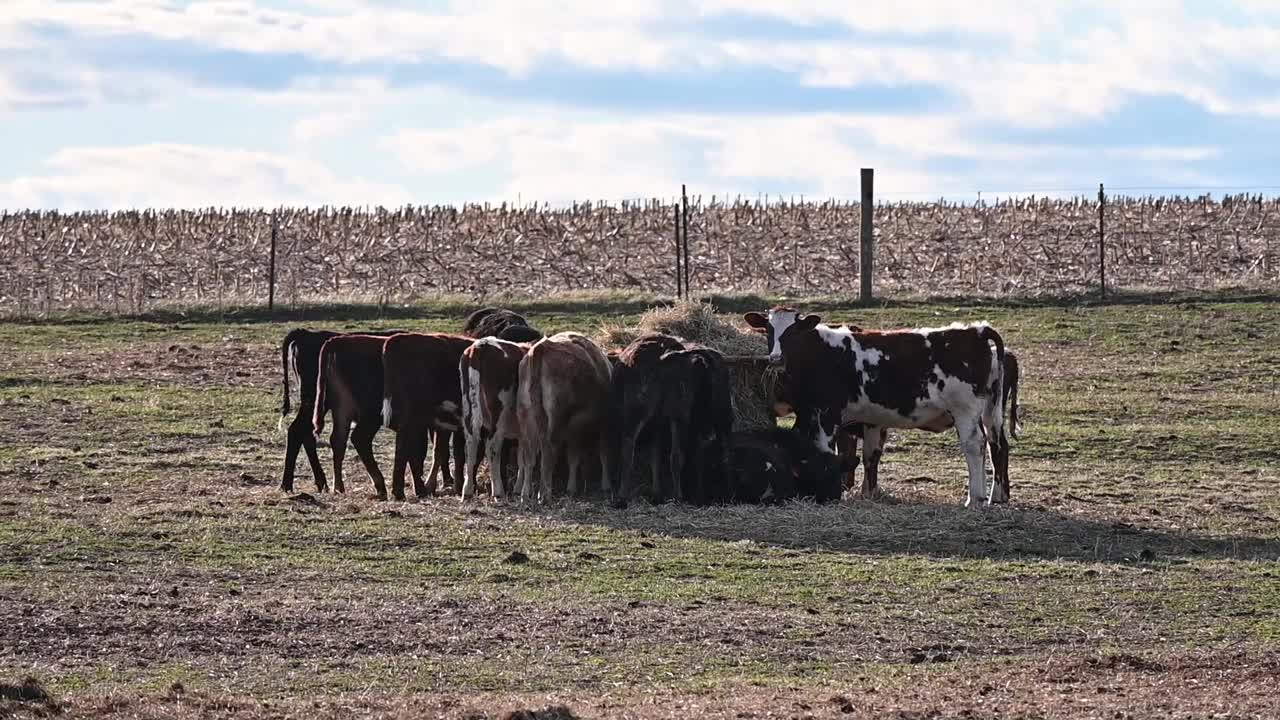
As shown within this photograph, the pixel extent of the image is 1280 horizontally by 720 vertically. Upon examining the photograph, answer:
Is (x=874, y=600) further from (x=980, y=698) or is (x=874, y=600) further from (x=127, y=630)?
(x=127, y=630)

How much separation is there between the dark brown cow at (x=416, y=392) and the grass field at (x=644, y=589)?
1.98ft

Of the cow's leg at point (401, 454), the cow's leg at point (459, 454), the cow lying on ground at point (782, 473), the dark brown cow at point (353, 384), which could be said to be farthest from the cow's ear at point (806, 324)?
the dark brown cow at point (353, 384)

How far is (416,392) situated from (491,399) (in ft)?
2.83

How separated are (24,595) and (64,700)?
10.3ft

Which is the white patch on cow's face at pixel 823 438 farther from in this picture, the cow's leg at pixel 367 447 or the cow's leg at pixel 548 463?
the cow's leg at pixel 367 447

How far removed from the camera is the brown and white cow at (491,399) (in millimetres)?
17844

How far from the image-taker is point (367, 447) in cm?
1866

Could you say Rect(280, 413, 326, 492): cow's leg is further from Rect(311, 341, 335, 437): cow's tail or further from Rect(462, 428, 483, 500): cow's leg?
Rect(462, 428, 483, 500): cow's leg

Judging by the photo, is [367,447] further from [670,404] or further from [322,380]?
[670,404]

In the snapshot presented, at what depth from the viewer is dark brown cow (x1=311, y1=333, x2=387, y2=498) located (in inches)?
732

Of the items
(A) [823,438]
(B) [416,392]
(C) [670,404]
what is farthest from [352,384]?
(A) [823,438]

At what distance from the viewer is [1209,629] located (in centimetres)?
1198

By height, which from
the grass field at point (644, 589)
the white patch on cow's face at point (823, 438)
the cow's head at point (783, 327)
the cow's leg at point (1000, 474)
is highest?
the cow's head at point (783, 327)

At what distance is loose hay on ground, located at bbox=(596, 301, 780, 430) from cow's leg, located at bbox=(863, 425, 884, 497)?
3.15 feet
